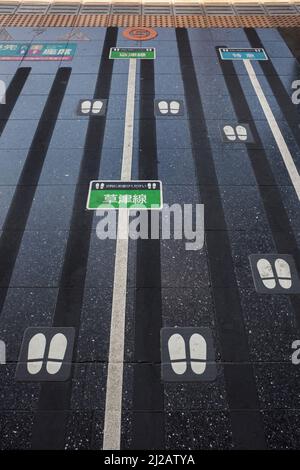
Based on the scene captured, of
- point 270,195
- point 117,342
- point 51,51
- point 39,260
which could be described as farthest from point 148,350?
point 51,51

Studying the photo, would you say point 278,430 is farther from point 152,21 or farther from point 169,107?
point 152,21

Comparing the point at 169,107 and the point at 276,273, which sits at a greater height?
the point at 169,107

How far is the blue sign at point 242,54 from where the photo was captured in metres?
10.2

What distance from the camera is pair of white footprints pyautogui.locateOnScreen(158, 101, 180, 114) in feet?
27.3

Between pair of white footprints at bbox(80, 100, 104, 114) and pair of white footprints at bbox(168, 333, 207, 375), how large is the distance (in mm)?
5528

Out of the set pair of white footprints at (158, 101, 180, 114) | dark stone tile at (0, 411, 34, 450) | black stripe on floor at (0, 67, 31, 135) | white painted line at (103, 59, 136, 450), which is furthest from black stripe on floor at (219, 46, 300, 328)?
black stripe on floor at (0, 67, 31, 135)

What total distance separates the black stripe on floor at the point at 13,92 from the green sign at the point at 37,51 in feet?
2.33

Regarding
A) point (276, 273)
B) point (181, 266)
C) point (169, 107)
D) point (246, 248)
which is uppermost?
point (169, 107)

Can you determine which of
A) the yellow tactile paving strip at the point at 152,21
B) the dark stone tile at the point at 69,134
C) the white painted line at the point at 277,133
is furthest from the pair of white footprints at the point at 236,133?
the yellow tactile paving strip at the point at 152,21

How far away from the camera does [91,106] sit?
846cm

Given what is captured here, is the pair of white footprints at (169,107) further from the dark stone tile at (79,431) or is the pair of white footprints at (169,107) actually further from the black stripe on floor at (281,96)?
the dark stone tile at (79,431)

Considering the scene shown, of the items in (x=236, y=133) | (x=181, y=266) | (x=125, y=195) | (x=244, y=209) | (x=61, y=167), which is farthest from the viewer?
(x=236, y=133)

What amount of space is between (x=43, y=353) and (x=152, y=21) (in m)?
10.9

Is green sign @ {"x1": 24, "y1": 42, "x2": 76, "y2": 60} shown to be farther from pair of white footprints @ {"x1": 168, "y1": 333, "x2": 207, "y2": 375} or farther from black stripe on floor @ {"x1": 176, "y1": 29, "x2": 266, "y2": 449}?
pair of white footprints @ {"x1": 168, "y1": 333, "x2": 207, "y2": 375}
